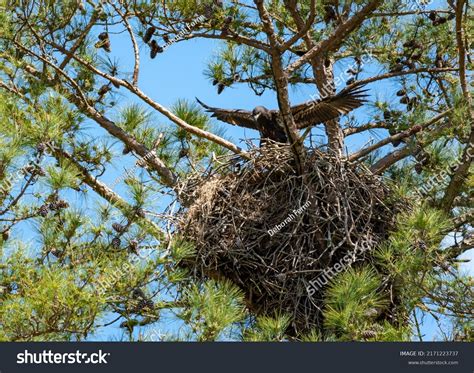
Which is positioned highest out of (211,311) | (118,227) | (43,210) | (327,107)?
(327,107)

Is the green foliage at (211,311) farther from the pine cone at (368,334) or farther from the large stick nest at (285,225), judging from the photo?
the pine cone at (368,334)

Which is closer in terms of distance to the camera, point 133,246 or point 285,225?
point 133,246

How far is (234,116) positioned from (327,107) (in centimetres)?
97

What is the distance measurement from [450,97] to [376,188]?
94 cm

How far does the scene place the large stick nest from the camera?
592 cm

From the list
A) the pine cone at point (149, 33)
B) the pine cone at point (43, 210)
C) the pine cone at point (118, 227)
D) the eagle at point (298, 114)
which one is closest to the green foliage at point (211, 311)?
the pine cone at point (118, 227)

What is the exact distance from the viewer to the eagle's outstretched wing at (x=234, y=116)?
6.87 metres

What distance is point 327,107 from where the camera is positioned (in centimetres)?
614

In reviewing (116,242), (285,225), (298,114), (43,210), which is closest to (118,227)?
(116,242)

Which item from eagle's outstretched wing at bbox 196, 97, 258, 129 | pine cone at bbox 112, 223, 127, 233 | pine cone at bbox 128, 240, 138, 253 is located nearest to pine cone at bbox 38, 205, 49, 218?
pine cone at bbox 112, 223, 127, 233

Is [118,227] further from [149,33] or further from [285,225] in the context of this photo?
[149,33]

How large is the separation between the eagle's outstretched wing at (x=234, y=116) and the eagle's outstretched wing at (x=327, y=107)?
63cm

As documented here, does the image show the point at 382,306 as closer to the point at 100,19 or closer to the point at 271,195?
the point at 271,195

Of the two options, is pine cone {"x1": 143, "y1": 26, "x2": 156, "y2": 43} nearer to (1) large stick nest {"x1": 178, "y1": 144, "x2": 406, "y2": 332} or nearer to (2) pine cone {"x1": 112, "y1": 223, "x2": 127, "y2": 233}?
(1) large stick nest {"x1": 178, "y1": 144, "x2": 406, "y2": 332}
